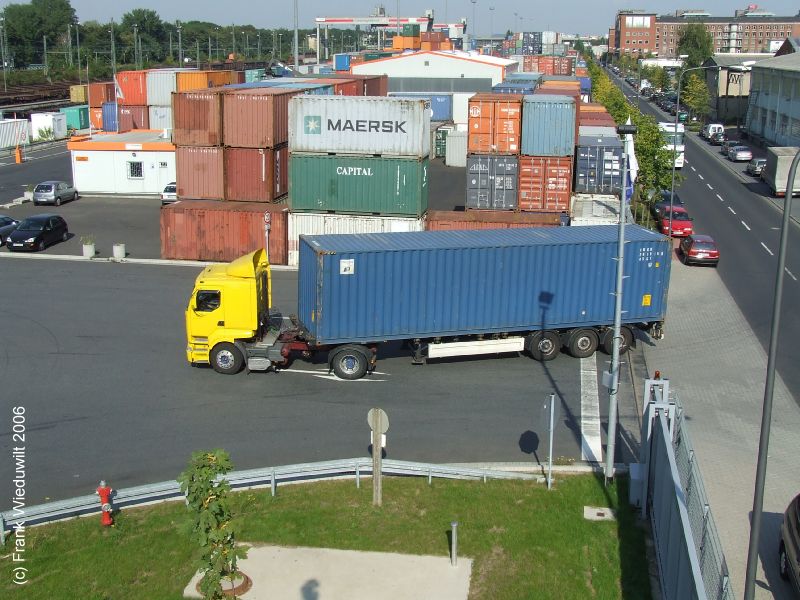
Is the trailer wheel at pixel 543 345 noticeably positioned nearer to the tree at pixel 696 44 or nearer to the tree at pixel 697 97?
the tree at pixel 697 97

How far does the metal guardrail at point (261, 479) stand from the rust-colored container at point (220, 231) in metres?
18.3

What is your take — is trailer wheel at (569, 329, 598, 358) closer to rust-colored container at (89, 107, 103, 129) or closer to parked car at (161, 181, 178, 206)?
parked car at (161, 181, 178, 206)

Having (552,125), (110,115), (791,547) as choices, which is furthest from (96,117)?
(791,547)

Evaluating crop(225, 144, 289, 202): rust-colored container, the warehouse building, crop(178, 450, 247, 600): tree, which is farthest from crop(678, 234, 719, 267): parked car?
the warehouse building

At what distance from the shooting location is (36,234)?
116ft

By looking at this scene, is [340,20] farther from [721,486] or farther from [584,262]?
[721,486]

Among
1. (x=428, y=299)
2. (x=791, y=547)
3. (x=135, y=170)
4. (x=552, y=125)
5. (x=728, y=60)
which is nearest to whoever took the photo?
(x=791, y=547)

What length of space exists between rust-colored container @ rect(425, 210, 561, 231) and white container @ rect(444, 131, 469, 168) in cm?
2822

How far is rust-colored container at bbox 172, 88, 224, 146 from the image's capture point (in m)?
34.1

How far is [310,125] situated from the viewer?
106 feet

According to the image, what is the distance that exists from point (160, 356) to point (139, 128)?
125ft

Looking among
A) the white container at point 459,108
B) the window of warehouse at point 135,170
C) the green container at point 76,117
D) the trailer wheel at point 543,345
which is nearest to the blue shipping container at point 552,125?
the trailer wheel at point 543,345

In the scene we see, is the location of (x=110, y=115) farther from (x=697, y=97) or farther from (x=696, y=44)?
(x=696, y=44)

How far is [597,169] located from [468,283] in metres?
14.4
